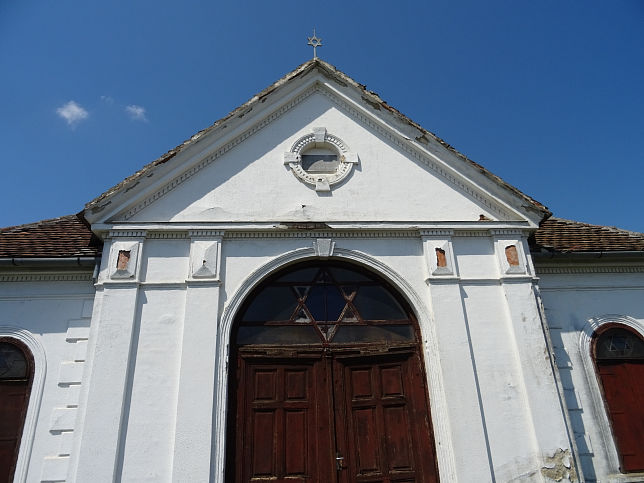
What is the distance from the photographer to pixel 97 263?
718 centimetres

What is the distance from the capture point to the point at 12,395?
698cm

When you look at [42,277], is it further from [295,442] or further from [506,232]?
[506,232]

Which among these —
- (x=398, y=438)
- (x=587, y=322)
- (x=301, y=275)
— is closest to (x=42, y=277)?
(x=301, y=275)

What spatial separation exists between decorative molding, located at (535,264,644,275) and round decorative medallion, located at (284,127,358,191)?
3.99 meters

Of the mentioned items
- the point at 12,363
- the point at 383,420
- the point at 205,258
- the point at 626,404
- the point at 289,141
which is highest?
the point at 289,141

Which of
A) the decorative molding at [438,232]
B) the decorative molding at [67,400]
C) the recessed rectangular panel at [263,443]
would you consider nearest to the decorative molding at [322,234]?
the decorative molding at [438,232]

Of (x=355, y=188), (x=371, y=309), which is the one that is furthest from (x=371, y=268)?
(x=355, y=188)

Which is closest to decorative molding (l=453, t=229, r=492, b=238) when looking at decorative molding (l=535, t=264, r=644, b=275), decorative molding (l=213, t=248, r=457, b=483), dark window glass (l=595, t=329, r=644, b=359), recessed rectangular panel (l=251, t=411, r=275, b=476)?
decorative molding (l=213, t=248, r=457, b=483)

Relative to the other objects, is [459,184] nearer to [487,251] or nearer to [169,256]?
[487,251]

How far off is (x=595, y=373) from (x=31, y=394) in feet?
29.5

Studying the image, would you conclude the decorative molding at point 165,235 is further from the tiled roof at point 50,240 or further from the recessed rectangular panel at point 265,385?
the recessed rectangular panel at point 265,385

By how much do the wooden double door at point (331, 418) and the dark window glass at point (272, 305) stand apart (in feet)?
1.85

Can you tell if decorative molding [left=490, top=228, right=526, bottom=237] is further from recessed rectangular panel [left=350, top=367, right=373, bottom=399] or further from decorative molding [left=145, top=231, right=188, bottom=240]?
decorative molding [left=145, top=231, right=188, bottom=240]

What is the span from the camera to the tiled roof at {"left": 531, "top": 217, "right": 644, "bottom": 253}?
8.45m
